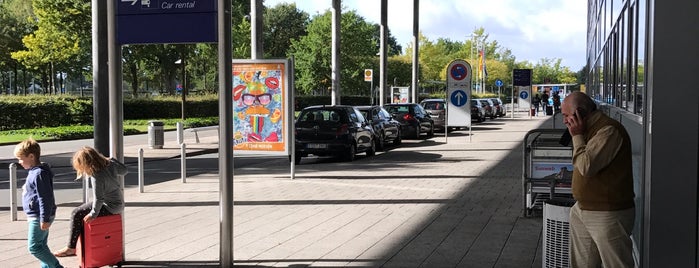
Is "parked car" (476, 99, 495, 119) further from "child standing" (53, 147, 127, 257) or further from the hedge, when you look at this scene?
"child standing" (53, 147, 127, 257)

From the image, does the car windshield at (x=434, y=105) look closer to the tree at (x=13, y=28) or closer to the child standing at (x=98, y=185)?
the child standing at (x=98, y=185)

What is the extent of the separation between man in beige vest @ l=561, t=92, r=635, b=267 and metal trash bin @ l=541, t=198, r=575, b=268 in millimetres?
1189

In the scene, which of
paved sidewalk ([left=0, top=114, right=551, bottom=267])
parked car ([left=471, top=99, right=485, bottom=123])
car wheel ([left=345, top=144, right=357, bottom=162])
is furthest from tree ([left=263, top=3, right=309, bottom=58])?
paved sidewalk ([left=0, top=114, right=551, bottom=267])

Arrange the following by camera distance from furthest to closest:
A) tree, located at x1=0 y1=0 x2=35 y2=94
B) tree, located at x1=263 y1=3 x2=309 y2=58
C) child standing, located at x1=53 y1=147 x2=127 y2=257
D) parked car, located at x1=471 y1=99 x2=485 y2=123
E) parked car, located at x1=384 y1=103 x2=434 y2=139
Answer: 1. tree, located at x1=263 y1=3 x2=309 y2=58
2. tree, located at x1=0 y1=0 x2=35 y2=94
3. parked car, located at x1=471 y1=99 x2=485 y2=123
4. parked car, located at x1=384 y1=103 x2=434 y2=139
5. child standing, located at x1=53 y1=147 x2=127 y2=257

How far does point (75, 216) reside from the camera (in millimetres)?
6512

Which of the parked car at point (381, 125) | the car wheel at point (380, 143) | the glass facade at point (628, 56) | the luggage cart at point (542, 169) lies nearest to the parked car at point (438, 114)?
the parked car at point (381, 125)

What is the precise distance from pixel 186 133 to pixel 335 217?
86.0ft

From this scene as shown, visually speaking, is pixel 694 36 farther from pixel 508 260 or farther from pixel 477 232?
pixel 477 232

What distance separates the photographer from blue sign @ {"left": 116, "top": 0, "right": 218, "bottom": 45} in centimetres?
652

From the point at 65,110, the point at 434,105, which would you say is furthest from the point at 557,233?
the point at 65,110

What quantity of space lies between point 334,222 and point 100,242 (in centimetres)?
372

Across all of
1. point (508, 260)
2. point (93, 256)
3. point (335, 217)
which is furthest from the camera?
point (335, 217)

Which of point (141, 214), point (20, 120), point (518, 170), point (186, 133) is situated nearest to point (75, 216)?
point (141, 214)

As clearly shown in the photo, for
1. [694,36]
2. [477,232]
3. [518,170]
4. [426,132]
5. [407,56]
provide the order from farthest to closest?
[407,56], [426,132], [518,170], [477,232], [694,36]
